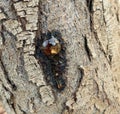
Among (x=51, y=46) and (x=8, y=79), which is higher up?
(x=51, y=46)

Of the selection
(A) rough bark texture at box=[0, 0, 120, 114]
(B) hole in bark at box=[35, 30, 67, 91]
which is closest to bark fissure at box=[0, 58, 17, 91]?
(A) rough bark texture at box=[0, 0, 120, 114]

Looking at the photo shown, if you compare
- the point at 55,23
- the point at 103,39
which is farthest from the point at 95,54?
the point at 55,23

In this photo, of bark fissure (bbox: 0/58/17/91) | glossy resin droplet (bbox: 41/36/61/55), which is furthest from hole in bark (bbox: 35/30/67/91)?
bark fissure (bbox: 0/58/17/91)

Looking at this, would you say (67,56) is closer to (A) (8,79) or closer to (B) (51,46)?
(B) (51,46)

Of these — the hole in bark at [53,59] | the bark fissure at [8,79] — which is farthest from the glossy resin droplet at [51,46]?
the bark fissure at [8,79]

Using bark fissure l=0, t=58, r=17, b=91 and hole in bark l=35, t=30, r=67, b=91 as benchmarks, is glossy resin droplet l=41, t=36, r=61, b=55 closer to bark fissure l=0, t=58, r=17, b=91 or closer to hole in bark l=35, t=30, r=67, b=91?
hole in bark l=35, t=30, r=67, b=91

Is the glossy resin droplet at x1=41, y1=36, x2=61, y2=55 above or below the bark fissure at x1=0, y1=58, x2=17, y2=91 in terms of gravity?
above

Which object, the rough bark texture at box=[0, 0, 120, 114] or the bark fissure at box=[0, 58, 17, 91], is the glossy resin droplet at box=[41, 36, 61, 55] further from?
the bark fissure at box=[0, 58, 17, 91]

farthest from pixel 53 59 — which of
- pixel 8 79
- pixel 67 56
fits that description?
pixel 8 79

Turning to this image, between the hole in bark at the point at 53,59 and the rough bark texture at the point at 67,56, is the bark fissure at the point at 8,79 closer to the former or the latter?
the rough bark texture at the point at 67,56
